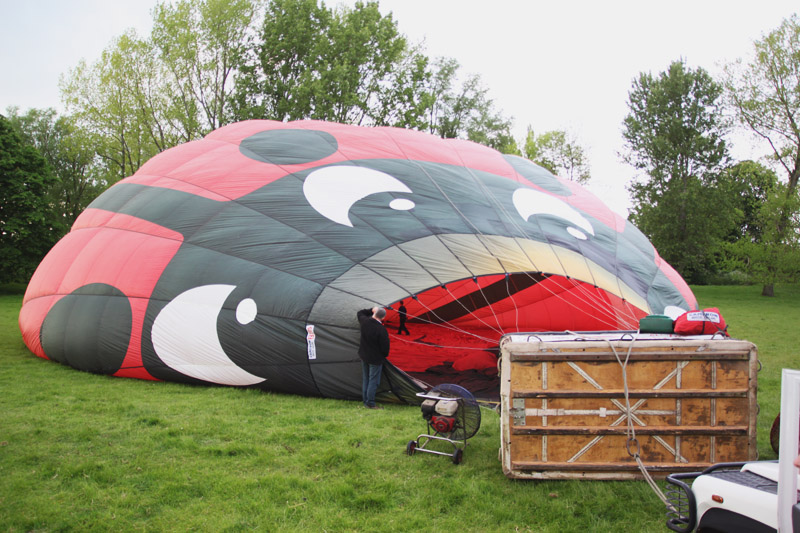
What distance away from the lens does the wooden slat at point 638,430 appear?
3.92 m

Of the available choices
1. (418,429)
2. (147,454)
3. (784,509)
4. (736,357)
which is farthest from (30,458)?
(736,357)

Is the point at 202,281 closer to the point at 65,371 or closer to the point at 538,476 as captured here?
the point at 65,371

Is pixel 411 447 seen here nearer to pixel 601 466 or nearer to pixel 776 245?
pixel 601 466

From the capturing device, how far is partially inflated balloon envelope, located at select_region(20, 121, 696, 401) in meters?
6.50

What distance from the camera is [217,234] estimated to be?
24.2ft

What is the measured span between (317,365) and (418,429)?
1.57 metres

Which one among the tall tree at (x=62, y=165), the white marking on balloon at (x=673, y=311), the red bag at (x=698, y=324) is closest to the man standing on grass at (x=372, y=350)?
the red bag at (x=698, y=324)

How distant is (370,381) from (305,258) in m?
1.77

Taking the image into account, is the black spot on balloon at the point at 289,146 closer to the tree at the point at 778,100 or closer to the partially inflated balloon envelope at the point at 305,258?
the partially inflated balloon envelope at the point at 305,258

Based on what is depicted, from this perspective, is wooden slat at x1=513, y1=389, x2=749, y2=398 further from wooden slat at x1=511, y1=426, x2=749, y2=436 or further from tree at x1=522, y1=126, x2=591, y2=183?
tree at x1=522, y1=126, x2=591, y2=183

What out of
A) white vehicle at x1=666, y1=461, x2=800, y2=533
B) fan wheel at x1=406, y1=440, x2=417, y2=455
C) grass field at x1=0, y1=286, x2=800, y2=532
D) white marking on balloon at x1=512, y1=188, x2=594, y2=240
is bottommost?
grass field at x1=0, y1=286, x2=800, y2=532

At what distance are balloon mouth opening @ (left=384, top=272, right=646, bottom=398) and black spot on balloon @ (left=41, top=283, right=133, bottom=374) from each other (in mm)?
3631

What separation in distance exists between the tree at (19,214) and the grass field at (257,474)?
18.6 metres

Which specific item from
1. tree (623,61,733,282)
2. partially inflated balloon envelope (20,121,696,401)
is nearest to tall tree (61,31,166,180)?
partially inflated balloon envelope (20,121,696,401)
